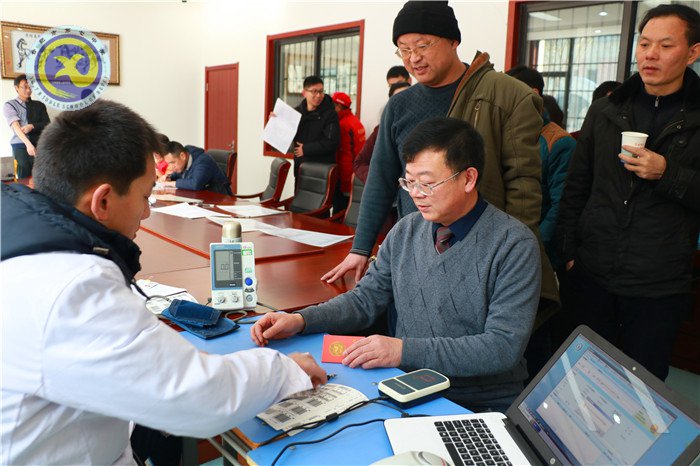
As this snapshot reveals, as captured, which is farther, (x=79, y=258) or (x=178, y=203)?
(x=178, y=203)

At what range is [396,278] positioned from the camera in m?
1.61

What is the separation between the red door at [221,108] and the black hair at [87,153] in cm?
672

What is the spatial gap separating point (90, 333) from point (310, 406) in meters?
0.49

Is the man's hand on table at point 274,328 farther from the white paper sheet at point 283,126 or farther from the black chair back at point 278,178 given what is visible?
the white paper sheet at point 283,126

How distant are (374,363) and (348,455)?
0.34 meters

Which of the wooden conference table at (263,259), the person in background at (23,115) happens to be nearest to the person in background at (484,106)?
the wooden conference table at (263,259)

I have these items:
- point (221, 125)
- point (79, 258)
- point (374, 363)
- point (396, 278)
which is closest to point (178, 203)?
point (396, 278)

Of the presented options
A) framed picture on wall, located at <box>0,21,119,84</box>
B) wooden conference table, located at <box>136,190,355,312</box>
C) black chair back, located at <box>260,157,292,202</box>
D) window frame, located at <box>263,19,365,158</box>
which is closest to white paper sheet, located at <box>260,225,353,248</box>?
wooden conference table, located at <box>136,190,355,312</box>

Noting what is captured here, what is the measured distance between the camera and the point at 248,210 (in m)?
3.65

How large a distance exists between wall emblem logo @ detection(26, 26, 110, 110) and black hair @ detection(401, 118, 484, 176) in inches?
265

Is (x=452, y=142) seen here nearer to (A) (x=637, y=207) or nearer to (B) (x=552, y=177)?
(A) (x=637, y=207)

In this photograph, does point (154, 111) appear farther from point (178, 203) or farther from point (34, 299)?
point (34, 299)

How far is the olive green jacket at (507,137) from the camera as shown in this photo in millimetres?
1780

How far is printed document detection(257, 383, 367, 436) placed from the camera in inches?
41.9
